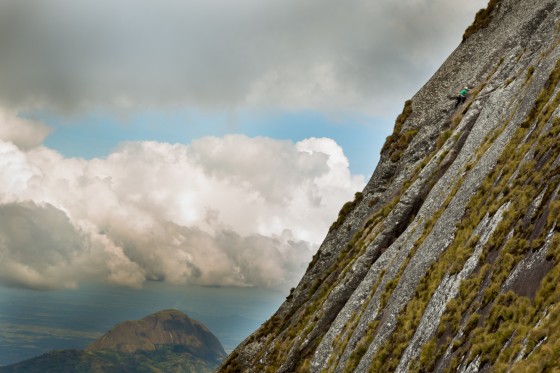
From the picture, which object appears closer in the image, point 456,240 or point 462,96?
point 456,240

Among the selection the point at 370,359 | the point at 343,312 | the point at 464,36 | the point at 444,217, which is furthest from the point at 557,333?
the point at 464,36

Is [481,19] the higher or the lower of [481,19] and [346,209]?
the higher

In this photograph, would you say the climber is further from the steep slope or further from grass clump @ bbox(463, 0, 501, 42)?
grass clump @ bbox(463, 0, 501, 42)

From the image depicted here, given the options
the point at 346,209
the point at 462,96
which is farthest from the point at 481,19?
the point at 346,209

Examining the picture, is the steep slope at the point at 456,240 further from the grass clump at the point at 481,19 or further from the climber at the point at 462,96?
the climber at the point at 462,96

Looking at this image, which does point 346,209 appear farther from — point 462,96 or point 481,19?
point 481,19

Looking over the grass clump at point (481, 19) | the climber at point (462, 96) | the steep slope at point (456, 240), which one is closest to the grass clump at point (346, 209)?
the steep slope at point (456, 240)

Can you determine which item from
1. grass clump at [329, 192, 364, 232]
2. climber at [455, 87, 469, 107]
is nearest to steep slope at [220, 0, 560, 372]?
grass clump at [329, 192, 364, 232]

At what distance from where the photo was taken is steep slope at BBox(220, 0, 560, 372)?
2820cm

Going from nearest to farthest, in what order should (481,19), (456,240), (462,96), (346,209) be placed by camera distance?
1. (456,240)
2. (462,96)
3. (346,209)
4. (481,19)

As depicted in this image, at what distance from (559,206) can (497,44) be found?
50.3m

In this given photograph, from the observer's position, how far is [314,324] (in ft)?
192

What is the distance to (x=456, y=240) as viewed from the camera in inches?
1574

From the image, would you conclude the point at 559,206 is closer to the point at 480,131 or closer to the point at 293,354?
the point at 480,131
